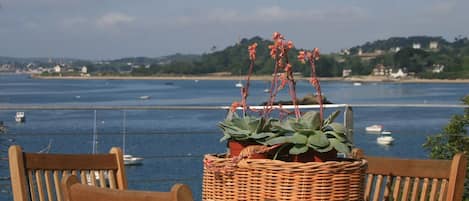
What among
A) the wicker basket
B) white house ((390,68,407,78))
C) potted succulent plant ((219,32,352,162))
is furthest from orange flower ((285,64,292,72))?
white house ((390,68,407,78))

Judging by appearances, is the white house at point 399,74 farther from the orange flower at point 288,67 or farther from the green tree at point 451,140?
the orange flower at point 288,67

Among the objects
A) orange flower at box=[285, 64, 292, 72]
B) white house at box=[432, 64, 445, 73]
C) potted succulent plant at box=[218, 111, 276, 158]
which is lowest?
white house at box=[432, 64, 445, 73]

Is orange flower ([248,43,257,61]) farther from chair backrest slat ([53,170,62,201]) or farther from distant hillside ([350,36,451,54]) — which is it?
distant hillside ([350,36,451,54])

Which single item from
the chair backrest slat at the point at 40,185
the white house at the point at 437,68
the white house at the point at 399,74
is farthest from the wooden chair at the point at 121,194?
the white house at the point at 399,74

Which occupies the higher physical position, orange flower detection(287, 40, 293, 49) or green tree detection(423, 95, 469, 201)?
orange flower detection(287, 40, 293, 49)

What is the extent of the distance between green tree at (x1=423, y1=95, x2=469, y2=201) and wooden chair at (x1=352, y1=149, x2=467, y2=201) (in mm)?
2634

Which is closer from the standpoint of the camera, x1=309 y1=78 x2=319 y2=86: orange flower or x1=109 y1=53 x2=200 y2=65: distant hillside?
x1=309 y1=78 x2=319 y2=86: orange flower

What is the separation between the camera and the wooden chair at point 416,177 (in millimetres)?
1936

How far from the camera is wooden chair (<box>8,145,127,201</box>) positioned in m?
1.90

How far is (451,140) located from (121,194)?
12.7ft

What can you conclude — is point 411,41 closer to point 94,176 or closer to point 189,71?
→ point 189,71

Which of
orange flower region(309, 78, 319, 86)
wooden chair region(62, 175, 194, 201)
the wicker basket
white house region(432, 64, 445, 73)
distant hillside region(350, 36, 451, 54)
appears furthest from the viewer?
distant hillside region(350, 36, 451, 54)

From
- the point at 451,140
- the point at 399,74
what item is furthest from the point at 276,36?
the point at 399,74

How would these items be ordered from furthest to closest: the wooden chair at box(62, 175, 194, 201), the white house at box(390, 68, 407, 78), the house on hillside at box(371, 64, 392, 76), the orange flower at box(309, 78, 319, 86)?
the house on hillside at box(371, 64, 392, 76)
the white house at box(390, 68, 407, 78)
the orange flower at box(309, 78, 319, 86)
the wooden chair at box(62, 175, 194, 201)
